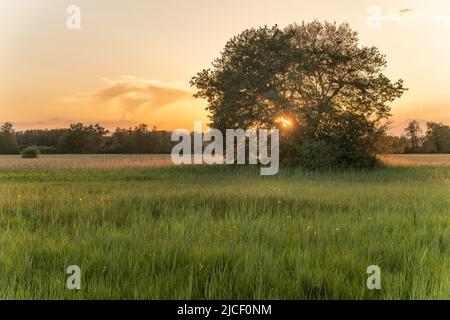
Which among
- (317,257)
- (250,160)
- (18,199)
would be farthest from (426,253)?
(250,160)

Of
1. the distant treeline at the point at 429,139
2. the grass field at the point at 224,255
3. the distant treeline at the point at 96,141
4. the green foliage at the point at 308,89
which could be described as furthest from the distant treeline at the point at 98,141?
the distant treeline at the point at 429,139

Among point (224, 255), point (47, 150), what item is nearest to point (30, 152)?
point (47, 150)

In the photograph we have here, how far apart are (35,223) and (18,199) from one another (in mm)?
4473

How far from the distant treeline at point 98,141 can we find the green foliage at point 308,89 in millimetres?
10524

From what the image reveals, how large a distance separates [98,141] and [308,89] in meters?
27.9

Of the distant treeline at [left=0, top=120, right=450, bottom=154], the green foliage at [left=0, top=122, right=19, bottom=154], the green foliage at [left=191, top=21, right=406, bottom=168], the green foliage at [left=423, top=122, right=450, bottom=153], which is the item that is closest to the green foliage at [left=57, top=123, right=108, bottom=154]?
the distant treeline at [left=0, top=120, right=450, bottom=154]

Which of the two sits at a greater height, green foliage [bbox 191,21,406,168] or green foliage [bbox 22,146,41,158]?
green foliage [bbox 191,21,406,168]

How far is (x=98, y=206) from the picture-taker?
1198 cm

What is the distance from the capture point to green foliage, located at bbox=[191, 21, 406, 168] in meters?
36.3

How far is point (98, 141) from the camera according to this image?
54.1 metres

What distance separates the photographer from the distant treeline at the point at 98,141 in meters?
48.8

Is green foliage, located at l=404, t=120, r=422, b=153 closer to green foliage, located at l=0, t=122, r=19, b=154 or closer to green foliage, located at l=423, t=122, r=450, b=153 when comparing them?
green foliage, located at l=423, t=122, r=450, b=153

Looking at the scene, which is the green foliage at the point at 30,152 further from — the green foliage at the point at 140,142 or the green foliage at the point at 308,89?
the green foliage at the point at 308,89

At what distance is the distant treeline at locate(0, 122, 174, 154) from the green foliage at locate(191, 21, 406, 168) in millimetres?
10524
